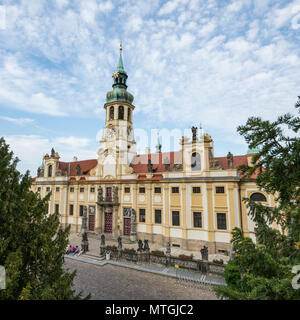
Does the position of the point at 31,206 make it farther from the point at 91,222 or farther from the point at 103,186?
the point at 91,222

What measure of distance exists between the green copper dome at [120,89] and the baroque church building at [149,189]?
0.62 ft

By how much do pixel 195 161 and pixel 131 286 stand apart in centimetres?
1631

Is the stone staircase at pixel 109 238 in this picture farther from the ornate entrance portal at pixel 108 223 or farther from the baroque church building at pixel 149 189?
the ornate entrance portal at pixel 108 223

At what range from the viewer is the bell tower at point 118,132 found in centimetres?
3316

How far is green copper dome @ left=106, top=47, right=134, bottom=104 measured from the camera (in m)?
37.2

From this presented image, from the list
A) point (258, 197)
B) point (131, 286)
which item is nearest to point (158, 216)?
point (131, 286)

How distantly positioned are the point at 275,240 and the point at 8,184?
809 cm

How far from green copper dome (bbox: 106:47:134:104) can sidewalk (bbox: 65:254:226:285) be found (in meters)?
27.9

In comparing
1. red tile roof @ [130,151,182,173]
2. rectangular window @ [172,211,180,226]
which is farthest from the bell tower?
rectangular window @ [172,211,180,226]

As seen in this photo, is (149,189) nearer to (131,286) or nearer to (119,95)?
(131,286)

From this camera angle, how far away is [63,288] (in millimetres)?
6172

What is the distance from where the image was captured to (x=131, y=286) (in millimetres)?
15359
